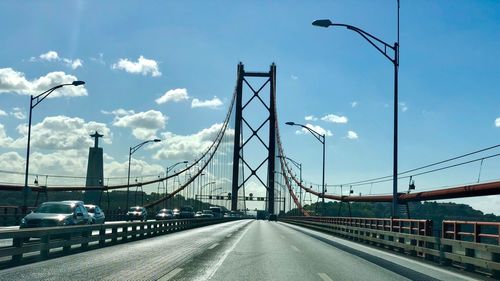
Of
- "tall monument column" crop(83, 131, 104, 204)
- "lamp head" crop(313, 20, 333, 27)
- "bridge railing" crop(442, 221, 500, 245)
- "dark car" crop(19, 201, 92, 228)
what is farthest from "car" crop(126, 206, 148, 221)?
"bridge railing" crop(442, 221, 500, 245)

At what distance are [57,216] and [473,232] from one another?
16412mm

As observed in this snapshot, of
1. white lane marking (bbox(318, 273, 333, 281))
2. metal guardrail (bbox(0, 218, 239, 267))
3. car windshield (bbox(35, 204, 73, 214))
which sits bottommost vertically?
white lane marking (bbox(318, 273, 333, 281))

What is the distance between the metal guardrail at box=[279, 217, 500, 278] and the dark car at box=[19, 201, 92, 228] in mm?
13100

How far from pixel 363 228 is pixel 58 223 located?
14403 millimetres

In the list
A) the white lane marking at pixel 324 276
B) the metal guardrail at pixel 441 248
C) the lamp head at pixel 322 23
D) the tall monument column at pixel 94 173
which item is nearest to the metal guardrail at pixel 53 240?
the white lane marking at pixel 324 276

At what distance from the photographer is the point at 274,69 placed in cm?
11988

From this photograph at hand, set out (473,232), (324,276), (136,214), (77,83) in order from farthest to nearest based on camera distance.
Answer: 1. (136,214)
2. (77,83)
3. (473,232)
4. (324,276)

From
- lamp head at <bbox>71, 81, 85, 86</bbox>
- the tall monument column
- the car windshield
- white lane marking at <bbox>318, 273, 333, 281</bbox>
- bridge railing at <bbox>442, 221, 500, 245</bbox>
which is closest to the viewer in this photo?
white lane marking at <bbox>318, 273, 333, 281</bbox>

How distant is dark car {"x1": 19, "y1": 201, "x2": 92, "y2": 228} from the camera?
76.5 feet

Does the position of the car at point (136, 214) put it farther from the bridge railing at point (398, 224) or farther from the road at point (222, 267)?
the road at point (222, 267)

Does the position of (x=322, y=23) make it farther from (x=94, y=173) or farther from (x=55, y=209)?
(x=94, y=173)

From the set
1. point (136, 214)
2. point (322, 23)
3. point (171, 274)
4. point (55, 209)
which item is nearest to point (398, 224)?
point (322, 23)

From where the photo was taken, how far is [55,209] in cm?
2489

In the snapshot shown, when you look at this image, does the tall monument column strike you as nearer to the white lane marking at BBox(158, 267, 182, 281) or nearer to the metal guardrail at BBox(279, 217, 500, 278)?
the metal guardrail at BBox(279, 217, 500, 278)
